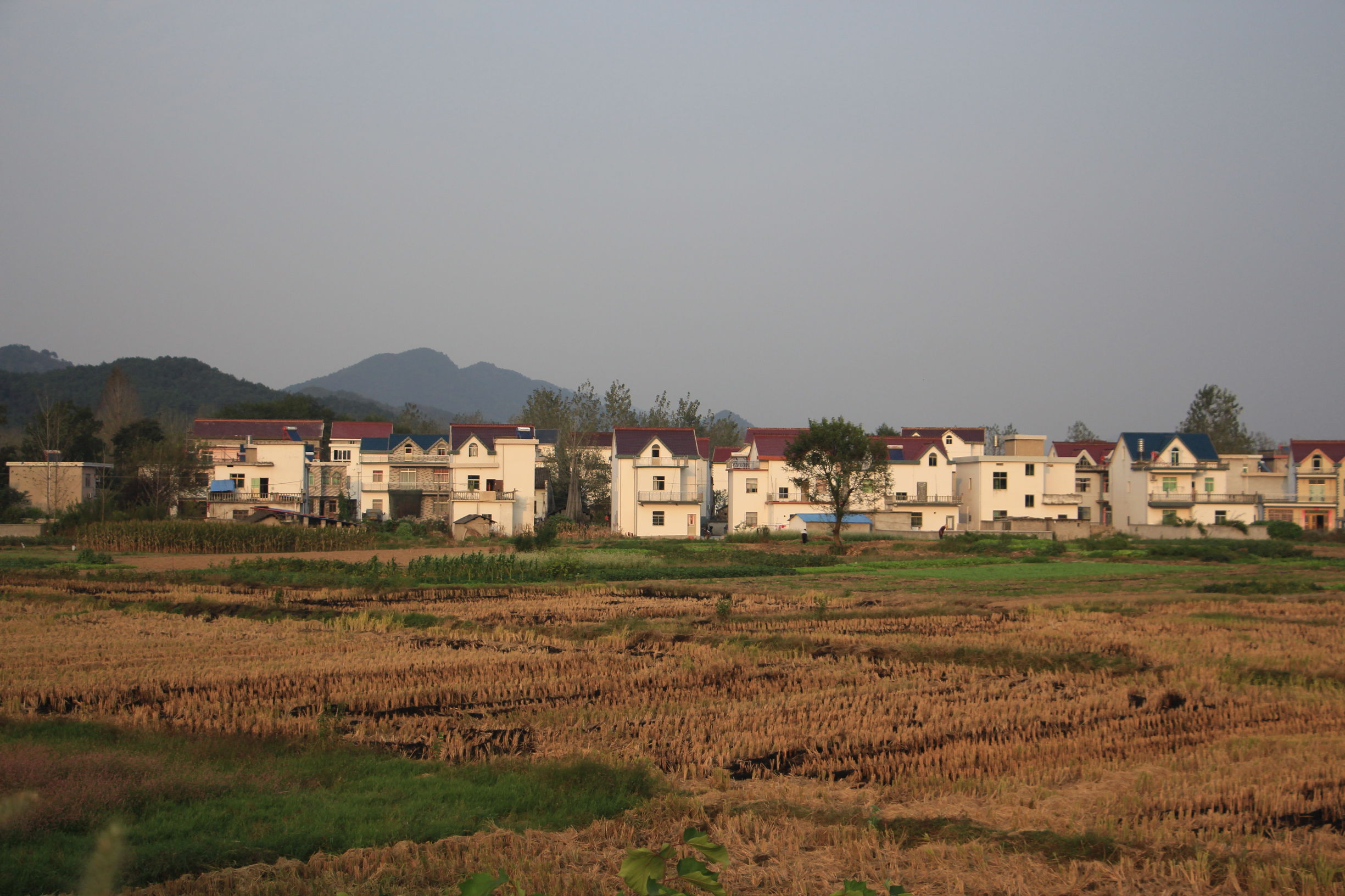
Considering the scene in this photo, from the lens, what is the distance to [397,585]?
28.2 metres

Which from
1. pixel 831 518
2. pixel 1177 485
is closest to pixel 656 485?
pixel 831 518

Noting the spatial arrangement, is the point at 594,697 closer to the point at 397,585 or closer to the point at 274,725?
the point at 274,725

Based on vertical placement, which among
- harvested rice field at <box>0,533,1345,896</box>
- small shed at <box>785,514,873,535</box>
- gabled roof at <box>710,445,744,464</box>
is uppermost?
gabled roof at <box>710,445,744,464</box>

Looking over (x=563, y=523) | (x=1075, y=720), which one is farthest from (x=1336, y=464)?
(x=1075, y=720)

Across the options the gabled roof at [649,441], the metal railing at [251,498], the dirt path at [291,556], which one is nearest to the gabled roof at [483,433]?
the gabled roof at [649,441]

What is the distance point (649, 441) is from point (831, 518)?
39.5 ft

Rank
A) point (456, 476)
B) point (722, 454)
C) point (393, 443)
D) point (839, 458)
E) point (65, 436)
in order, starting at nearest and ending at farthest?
1. point (839, 458)
2. point (456, 476)
3. point (393, 443)
4. point (65, 436)
5. point (722, 454)

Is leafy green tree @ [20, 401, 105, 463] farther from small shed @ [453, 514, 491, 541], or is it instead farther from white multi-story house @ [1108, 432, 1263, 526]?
white multi-story house @ [1108, 432, 1263, 526]

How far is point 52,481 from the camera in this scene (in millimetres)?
60188

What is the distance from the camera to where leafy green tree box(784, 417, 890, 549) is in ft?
163

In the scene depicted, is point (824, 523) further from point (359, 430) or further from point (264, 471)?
point (264, 471)

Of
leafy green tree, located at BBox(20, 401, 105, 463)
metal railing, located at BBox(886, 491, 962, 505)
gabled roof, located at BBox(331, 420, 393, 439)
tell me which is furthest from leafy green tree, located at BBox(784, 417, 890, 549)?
leafy green tree, located at BBox(20, 401, 105, 463)

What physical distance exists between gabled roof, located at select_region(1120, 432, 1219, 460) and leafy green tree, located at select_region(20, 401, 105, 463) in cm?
7097

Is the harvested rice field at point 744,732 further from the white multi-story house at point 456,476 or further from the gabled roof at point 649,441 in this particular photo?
the gabled roof at point 649,441
